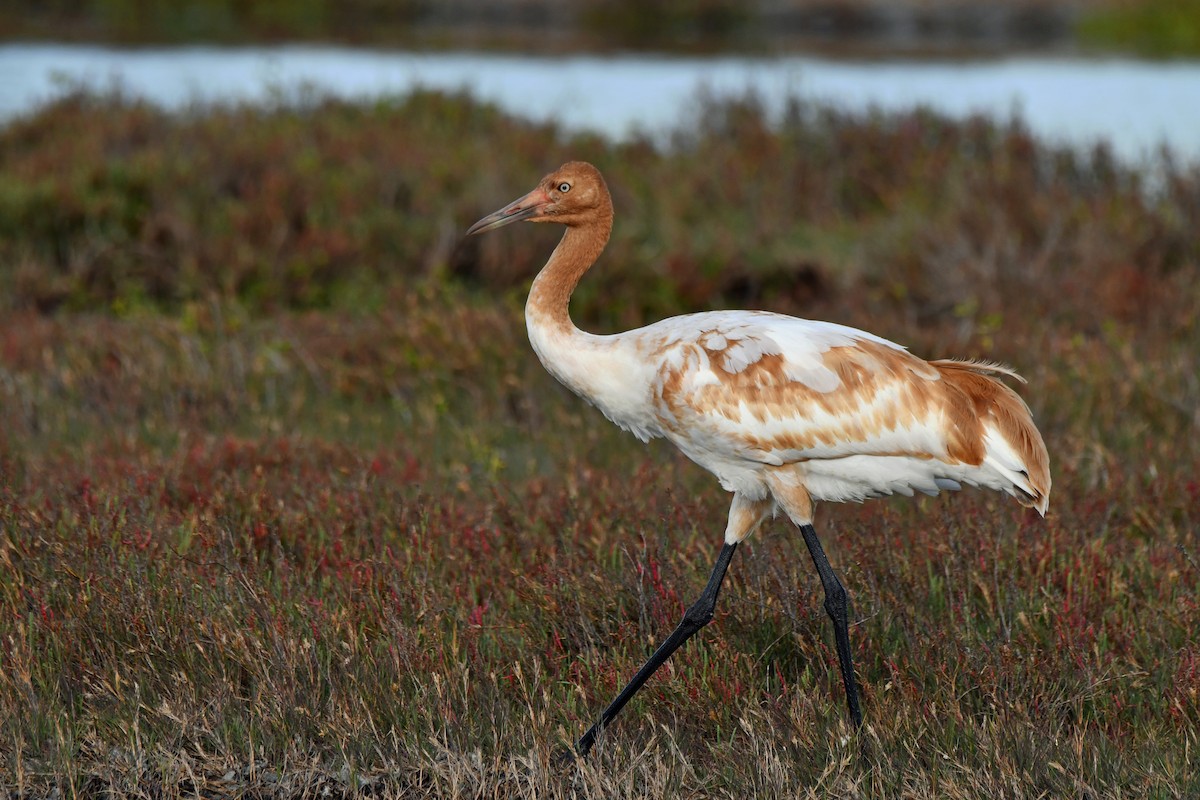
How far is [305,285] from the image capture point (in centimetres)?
921

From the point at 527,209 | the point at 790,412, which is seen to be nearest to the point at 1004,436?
the point at 790,412

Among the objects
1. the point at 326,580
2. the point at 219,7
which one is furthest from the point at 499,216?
the point at 219,7

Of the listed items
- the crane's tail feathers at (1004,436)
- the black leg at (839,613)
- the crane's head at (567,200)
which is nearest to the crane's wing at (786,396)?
the crane's tail feathers at (1004,436)

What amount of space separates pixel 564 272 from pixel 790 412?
0.79 m

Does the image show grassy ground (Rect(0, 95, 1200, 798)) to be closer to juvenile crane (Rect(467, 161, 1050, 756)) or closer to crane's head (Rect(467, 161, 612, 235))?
juvenile crane (Rect(467, 161, 1050, 756))

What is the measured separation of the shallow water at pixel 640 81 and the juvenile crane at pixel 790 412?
1016 centimetres

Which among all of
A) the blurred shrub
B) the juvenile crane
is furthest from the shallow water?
the juvenile crane

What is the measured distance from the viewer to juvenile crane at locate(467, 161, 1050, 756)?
3902 mm

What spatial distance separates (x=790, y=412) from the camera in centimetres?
389

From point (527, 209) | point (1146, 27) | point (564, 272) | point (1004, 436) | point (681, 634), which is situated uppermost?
point (527, 209)

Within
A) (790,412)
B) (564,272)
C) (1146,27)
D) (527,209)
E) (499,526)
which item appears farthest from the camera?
(1146,27)

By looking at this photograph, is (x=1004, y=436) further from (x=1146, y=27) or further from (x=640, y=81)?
(x=1146, y=27)

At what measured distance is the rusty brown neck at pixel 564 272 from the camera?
410 cm

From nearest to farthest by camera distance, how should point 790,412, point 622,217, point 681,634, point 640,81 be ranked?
point 790,412, point 681,634, point 622,217, point 640,81
